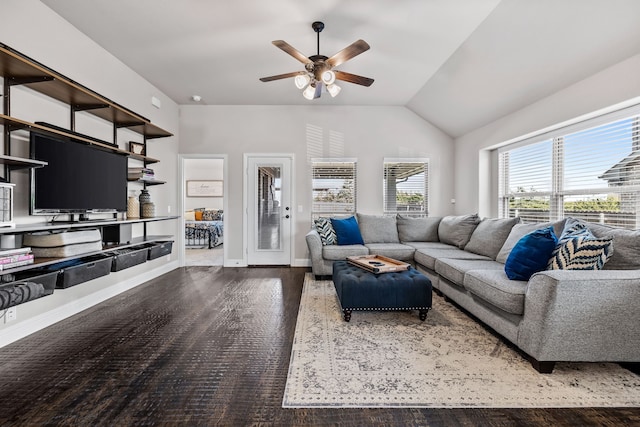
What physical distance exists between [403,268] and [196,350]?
6.45ft

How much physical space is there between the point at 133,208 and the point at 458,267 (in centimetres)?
375

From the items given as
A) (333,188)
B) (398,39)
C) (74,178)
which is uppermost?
(398,39)

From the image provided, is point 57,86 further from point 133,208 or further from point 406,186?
point 406,186

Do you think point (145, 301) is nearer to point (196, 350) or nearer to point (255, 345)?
point (196, 350)

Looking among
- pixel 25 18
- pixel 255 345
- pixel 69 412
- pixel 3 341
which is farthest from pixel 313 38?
pixel 3 341

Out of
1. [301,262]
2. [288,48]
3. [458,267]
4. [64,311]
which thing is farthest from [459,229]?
[64,311]

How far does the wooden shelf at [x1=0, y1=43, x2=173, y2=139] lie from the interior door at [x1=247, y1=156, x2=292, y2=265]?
198 centimetres

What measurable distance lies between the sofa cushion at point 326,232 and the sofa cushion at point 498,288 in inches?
82.5

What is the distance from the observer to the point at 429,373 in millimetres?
1924

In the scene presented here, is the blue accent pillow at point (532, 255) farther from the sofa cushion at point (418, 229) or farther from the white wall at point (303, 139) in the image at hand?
the white wall at point (303, 139)

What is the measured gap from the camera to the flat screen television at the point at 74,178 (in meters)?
2.46

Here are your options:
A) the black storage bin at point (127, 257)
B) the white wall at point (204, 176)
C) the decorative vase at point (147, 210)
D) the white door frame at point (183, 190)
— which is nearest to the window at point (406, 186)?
the white door frame at point (183, 190)

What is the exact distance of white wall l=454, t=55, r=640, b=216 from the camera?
256 centimetres

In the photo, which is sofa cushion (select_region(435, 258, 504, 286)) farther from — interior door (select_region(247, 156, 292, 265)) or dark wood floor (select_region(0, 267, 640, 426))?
interior door (select_region(247, 156, 292, 265))
